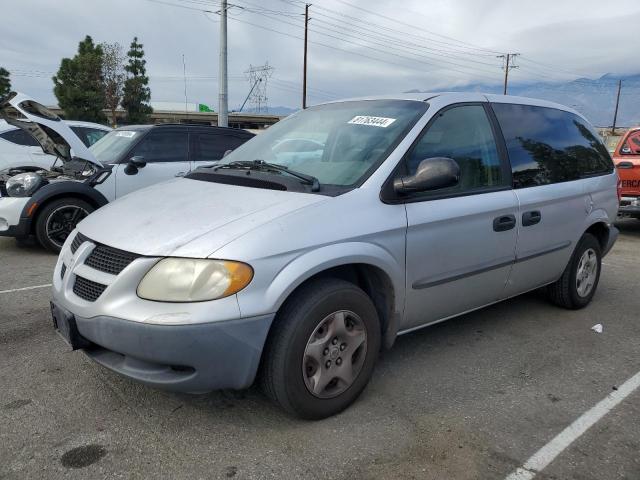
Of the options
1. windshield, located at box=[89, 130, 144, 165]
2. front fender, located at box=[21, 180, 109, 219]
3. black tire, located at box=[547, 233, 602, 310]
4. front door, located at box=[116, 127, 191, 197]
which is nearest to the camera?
black tire, located at box=[547, 233, 602, 310]

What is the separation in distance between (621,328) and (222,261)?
3512 mm

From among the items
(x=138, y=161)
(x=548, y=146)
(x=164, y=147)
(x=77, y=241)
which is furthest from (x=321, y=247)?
(x=164, y=147)

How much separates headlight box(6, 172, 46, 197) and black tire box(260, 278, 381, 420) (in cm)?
519

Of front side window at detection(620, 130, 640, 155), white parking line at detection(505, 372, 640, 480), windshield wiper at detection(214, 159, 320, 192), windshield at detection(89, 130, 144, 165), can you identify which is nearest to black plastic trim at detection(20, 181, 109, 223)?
windshield at detection(89, 130, 144, 165)

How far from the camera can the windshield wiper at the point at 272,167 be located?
292cm

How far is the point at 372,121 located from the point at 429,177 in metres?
0.68

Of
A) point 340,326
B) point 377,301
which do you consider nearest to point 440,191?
point 377,301

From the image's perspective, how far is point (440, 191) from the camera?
3193 millimetres

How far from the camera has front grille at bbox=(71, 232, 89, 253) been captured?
2.82 meters

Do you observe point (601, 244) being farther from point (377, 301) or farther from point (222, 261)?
point (222, 261)

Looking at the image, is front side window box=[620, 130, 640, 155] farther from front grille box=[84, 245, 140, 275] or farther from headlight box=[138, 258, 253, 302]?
front grille box=[84, 245, 140, 275]

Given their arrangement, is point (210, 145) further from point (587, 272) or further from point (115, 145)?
point (587, 272)

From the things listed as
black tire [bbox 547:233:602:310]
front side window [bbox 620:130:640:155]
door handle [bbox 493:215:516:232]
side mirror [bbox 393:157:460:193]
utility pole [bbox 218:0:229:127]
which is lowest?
black tire [bbox 547:233:602:310]

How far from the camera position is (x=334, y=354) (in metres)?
2.70
